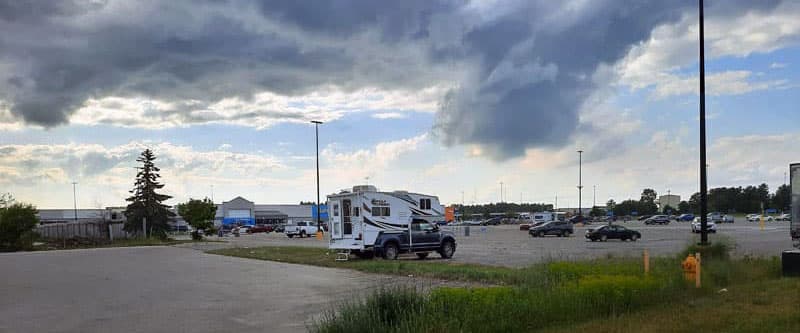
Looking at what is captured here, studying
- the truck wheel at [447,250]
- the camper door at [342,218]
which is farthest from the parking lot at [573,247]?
the camper door at [342,218]

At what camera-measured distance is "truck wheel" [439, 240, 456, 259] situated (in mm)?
28484

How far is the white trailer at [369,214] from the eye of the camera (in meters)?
26.8

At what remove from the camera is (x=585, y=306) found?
33.8 ft

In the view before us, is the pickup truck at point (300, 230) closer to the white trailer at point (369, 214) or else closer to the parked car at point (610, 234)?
the parked car at point (610, 234)

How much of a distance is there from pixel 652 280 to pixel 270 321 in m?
6.49

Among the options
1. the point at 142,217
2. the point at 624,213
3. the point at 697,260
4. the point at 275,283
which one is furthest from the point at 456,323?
the point at 624,213

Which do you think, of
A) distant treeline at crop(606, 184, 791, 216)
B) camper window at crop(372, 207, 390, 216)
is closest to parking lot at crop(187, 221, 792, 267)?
camper window at crop(372, 207, 390, 216)

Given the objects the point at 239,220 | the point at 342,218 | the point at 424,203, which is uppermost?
the point at 424,203

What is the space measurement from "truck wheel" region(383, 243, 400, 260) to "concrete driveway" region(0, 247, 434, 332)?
145 inches

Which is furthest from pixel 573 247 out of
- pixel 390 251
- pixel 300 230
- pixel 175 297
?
pixel 300 230

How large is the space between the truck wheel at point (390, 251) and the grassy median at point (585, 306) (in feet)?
46.1

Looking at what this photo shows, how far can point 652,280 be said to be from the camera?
38.5ft

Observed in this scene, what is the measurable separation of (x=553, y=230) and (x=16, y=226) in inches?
1565

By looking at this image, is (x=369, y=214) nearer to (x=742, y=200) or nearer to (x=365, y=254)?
(x=365, y=254)
